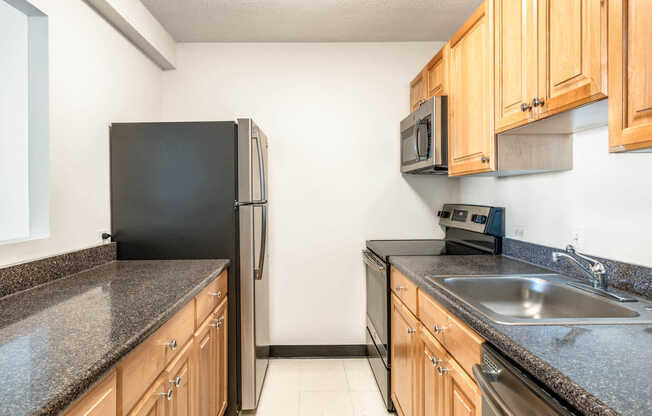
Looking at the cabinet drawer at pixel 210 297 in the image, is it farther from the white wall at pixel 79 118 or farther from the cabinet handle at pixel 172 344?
Result: the white wall at pixel 79 118

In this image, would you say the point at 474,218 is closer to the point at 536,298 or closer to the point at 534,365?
the point at 536,298

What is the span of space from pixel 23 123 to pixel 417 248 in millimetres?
2254

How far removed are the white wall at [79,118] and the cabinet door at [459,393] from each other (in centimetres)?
170

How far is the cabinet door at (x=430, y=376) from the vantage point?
1.48 metres

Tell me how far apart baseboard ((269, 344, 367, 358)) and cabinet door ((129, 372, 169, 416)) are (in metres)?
1.85

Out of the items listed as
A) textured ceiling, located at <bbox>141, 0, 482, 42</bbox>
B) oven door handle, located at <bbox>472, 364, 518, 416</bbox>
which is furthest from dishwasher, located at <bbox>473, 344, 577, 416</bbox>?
textured ceiling, located at <bbox>141, 0, 482, 42</bbox>

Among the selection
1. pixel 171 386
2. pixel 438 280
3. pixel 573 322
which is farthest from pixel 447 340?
pixel 171 386

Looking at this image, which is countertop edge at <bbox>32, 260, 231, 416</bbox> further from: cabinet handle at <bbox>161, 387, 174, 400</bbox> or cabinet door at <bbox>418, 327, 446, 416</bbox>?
cabinet door at <bbox>418, 327, 446, 416</bbox>

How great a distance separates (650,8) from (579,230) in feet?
3.41

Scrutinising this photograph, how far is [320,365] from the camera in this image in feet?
9.77

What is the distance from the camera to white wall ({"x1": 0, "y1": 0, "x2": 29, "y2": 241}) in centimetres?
163

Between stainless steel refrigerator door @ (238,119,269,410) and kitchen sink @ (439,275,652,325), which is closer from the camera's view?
kitchen sink @ (439,275,652,325)

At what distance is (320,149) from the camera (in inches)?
123

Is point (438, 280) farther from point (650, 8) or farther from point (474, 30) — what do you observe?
point (474, 30)
